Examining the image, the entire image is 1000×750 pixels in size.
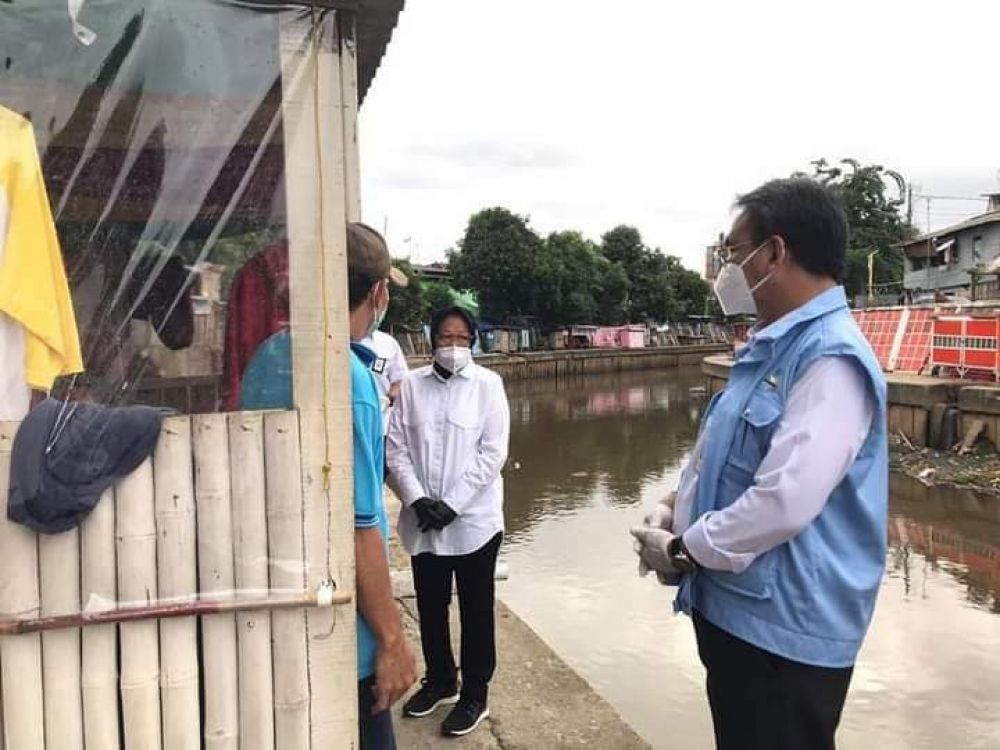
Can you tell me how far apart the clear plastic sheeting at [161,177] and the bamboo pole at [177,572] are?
0.11 metres

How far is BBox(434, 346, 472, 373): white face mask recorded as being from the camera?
10.6ft

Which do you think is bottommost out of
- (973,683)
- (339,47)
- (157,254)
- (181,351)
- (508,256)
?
(973,683)

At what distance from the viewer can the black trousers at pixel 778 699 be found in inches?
68.6

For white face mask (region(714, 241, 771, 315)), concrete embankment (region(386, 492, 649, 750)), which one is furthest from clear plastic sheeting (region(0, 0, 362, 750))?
concrete embankment (region(386, 492, 649, 750))

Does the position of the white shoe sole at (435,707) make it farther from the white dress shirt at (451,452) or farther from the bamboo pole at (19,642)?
the bamboo pole at (19,642)

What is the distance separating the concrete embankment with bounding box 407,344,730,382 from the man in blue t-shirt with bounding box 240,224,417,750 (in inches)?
899

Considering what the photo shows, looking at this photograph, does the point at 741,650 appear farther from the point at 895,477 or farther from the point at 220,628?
the point at 895,477

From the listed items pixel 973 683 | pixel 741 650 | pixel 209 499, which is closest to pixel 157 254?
pixel 209 499

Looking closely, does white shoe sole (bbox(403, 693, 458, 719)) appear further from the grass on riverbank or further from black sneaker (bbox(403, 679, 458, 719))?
the grass on riverbank

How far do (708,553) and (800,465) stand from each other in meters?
0.29

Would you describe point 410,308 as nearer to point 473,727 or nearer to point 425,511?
point 425,511

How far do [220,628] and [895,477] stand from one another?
464 inches

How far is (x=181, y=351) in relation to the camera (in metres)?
1.67

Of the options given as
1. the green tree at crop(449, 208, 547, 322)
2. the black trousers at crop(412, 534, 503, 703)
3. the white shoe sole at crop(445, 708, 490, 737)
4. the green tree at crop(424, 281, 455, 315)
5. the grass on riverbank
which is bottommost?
the grass on riverbank
